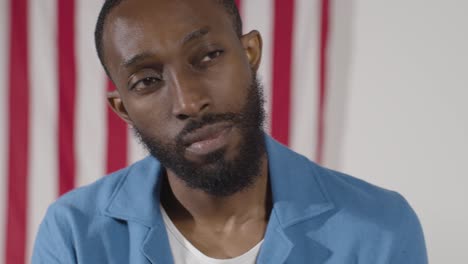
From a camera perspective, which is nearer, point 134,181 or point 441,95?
point 134,181

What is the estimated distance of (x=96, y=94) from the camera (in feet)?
4.33

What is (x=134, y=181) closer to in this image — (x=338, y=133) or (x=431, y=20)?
(x=338, y=133)

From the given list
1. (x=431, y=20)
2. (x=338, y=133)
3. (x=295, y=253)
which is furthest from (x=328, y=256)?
(x=431, y=20)

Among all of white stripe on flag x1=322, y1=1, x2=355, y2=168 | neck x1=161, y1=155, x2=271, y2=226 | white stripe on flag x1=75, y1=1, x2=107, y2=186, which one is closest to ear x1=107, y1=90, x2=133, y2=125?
neck x1=161, y1=155, x2=271, y2=226

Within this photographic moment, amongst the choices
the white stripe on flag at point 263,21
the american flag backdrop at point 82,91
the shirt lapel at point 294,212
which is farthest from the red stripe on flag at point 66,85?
the shirt lapel at point 294,212

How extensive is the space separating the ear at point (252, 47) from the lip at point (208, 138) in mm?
138

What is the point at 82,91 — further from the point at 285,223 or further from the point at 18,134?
the point at 285,223

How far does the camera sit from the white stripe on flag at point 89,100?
1298 mm

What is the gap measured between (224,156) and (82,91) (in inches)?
25.5

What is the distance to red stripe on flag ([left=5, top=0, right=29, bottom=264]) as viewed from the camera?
129 cm

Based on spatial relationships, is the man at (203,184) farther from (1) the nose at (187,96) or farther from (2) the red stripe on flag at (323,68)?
(2) the red stripe on flag at (323,68)

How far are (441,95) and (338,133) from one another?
226 mm

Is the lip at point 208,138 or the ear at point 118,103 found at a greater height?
the ear at point 118,103

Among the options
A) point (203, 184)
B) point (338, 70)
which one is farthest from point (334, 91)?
point (203, 184)
